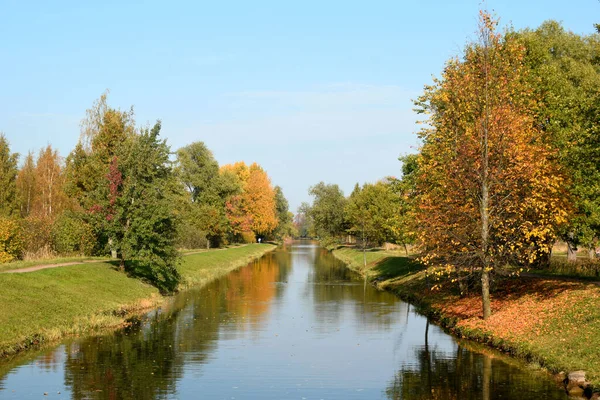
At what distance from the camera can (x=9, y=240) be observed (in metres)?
48.9

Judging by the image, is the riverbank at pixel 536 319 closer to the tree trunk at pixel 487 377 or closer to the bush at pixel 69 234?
the tree trunk at pixel 487 377

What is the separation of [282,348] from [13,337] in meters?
12.0

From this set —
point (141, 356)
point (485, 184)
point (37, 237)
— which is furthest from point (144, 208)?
point (485, 184)

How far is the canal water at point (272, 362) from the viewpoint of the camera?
22.5 metres

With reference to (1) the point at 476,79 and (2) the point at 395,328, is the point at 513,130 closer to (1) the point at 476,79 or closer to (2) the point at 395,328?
(1) the point at 476,79

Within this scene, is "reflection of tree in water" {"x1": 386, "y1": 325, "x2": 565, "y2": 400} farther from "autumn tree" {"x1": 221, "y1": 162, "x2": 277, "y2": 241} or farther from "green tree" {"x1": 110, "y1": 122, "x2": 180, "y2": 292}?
"autumn tree" {"x1": 221, "y1": 162, "x2": 277, "y2": 241}

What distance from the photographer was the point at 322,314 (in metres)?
43.3

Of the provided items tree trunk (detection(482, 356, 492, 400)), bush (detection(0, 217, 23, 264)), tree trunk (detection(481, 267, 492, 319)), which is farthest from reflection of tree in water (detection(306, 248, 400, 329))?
bush (detection(0, 217, 23, 264))

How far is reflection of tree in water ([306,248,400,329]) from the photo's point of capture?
4122 centimetres

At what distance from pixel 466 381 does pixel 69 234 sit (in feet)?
132

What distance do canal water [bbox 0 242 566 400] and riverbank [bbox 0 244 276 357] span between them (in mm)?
1350

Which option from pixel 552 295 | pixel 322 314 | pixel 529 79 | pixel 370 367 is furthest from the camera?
pixel 322 314

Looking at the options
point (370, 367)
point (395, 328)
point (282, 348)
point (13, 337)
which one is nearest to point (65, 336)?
point (13, 337)

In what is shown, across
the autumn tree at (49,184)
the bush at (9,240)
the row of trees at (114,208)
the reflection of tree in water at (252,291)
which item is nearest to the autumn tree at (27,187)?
the autumn tree at (49,184)
